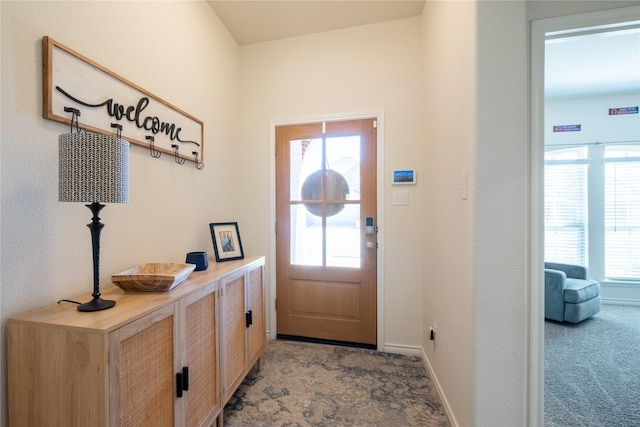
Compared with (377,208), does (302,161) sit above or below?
above

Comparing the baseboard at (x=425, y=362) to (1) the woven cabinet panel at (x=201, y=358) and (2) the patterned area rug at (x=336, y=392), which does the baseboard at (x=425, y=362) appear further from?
(1) the woven cabinet panel at (x=201, y=358)

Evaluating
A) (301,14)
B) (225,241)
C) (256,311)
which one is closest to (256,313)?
(256,311)

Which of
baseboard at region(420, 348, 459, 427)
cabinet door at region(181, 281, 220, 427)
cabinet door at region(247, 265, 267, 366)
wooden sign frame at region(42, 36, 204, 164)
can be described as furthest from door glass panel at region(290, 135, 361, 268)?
cabinet door at region(181, 281, 220, 427)

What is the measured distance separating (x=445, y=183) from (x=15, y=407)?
2.16 meters

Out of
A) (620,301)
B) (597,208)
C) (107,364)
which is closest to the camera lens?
(107,364)

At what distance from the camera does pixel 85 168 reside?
0.90 m

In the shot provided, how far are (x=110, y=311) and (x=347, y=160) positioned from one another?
1983 millimetres

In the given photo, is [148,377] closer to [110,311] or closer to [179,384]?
[179,384]

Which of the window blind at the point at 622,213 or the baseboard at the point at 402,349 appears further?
the window blind at the point at 622,213

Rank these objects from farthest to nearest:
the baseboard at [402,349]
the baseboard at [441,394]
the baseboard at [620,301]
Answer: the baseboard at [620,301], the baseboard at [402,349], the baseboard at [441,394]

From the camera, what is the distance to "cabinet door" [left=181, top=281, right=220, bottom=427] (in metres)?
1.19

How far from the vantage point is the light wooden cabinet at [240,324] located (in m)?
1.50

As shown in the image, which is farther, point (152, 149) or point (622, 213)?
point (622, 213)

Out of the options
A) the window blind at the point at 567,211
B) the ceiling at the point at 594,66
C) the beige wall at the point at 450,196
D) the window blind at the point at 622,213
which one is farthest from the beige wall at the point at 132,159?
the window blind at the point at 622,213
